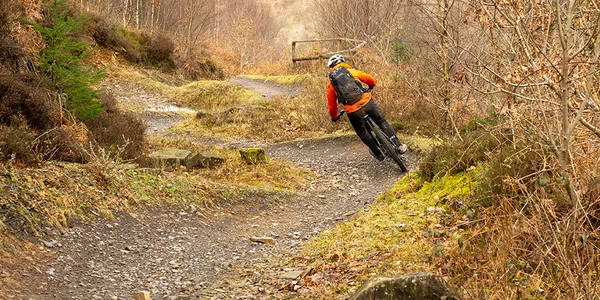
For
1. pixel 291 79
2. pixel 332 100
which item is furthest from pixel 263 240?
pixel 291 79

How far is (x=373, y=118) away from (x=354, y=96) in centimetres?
64

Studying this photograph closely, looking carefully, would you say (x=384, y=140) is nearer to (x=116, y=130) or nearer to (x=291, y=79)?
(x=116, y=130)

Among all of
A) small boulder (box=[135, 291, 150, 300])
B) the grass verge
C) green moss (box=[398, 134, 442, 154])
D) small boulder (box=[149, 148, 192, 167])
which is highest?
small boulder (box=[135, 291, 150, 300])

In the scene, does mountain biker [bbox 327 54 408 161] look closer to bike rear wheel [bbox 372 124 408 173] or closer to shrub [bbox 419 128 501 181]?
bike rear wheel [bbox 372 124 408 173]

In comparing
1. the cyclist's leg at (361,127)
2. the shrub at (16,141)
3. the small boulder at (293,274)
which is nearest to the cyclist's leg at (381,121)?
the cyclist's leg at (361,127)

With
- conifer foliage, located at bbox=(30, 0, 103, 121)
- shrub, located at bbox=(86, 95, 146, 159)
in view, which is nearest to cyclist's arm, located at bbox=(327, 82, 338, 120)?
shrub, located at bbox=(86, 95, 146, 159)

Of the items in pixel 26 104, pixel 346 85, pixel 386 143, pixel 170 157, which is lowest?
A: pixel 170 157

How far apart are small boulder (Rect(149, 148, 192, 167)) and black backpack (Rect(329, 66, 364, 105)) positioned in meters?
3.07

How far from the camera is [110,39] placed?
2180 cm

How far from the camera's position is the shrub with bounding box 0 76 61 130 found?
7094 mm

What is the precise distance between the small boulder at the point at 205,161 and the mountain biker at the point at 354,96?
2.34 m

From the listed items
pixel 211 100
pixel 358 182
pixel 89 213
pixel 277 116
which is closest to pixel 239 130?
pixel 277 116

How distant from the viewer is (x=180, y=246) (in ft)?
21.7

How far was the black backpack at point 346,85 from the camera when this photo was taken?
9523mm
